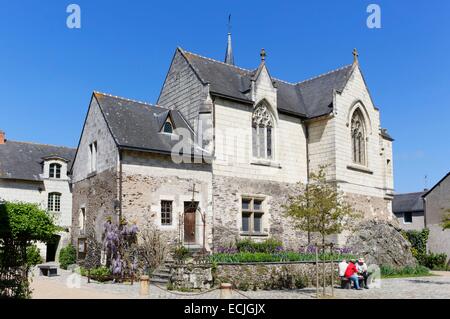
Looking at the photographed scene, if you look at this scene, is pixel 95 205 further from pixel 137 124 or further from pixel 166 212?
pixel 137 124

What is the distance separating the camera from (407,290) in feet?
58.3

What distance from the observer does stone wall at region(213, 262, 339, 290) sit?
56.5 feet

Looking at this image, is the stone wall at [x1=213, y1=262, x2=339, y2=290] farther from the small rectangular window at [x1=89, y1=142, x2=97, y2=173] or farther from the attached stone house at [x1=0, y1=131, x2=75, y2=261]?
the attached stone house at [x1=0, y1=131, x2=75, y2=261]

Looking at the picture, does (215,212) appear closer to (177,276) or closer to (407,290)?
(177,276)

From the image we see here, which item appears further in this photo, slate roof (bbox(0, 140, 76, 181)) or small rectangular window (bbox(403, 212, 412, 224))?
small rectangular window (bbox(403, 212, 412, 224))

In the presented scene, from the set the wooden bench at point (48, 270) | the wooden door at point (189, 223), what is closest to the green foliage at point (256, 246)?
the wooden door at point (189, 223)

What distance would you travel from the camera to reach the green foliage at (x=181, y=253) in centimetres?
1868

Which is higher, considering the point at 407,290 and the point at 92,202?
the point at 92,202

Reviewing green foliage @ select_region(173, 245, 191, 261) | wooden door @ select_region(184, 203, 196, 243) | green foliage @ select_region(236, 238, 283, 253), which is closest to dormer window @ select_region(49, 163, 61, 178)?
wooden door @ select_region(184, 203, 196, 243)

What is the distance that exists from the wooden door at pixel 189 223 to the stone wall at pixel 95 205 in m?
3.26

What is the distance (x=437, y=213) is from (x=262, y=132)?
17.5m

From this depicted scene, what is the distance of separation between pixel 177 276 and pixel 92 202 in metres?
8.05

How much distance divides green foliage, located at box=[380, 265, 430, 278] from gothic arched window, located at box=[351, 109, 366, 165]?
6.27 meters
